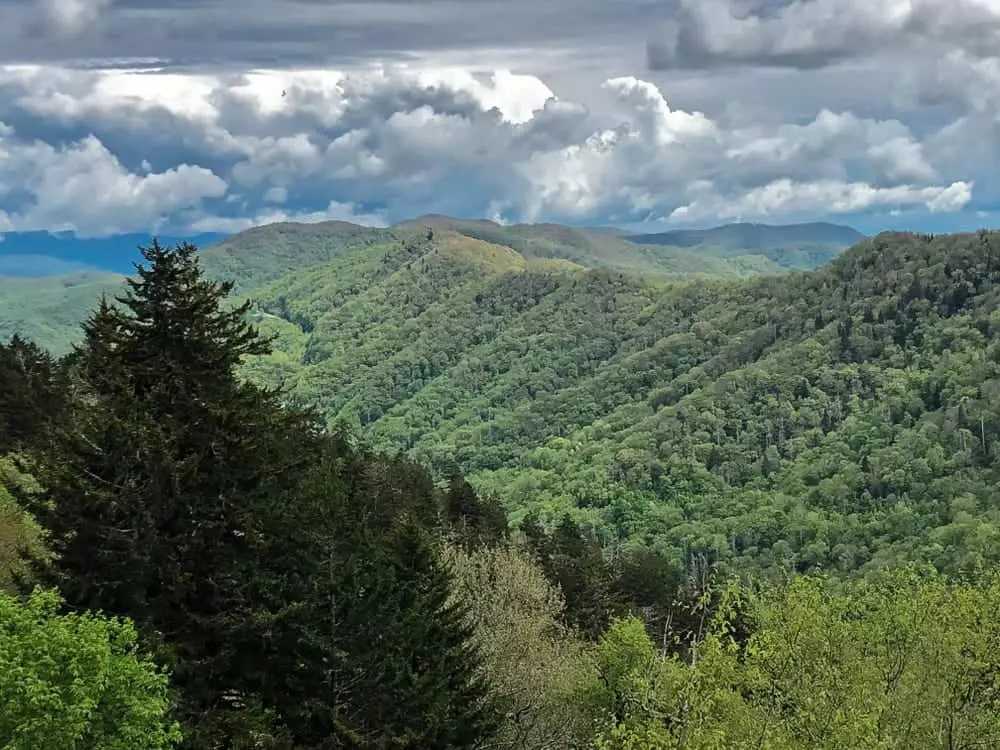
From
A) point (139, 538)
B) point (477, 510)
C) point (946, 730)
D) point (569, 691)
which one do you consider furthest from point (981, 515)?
point (139, 538)

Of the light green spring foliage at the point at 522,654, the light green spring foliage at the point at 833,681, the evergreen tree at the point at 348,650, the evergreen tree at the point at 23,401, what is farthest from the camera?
the evergreen tree at the point at 23,401

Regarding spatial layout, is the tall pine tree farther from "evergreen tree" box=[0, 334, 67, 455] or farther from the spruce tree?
"evergreen tree" box=[0, 334, 67, 455]

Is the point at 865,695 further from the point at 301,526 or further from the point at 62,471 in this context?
the point at 62,471

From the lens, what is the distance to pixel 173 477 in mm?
26328

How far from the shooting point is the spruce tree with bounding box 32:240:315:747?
2556 cm

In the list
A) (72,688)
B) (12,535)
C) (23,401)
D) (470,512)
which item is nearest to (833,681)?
(72,688)

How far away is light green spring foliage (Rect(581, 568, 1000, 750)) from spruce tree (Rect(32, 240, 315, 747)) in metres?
11.4

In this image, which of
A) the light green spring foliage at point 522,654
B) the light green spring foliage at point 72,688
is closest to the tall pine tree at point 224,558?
the light green spring foliage at point 72,688

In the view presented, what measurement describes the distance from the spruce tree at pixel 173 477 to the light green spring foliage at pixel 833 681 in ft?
37.5

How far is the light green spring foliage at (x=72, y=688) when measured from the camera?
60.8 ft

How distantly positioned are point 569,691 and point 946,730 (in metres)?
22.6

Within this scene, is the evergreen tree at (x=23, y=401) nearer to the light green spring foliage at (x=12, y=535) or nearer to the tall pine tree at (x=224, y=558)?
the light green spring foliage at (x=12, y=535)

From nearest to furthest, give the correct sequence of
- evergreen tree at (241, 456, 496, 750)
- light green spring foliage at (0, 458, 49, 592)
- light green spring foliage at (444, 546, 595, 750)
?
evergreen tree at (241, 456, 496, 750) < light green spring foliage at (0, 458, 49, 592) < light green spring foliage at (444, 546, 595, 750)

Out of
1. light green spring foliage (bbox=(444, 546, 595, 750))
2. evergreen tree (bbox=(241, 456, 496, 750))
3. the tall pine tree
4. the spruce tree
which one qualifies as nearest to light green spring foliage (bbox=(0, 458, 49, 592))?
the spruce tree
